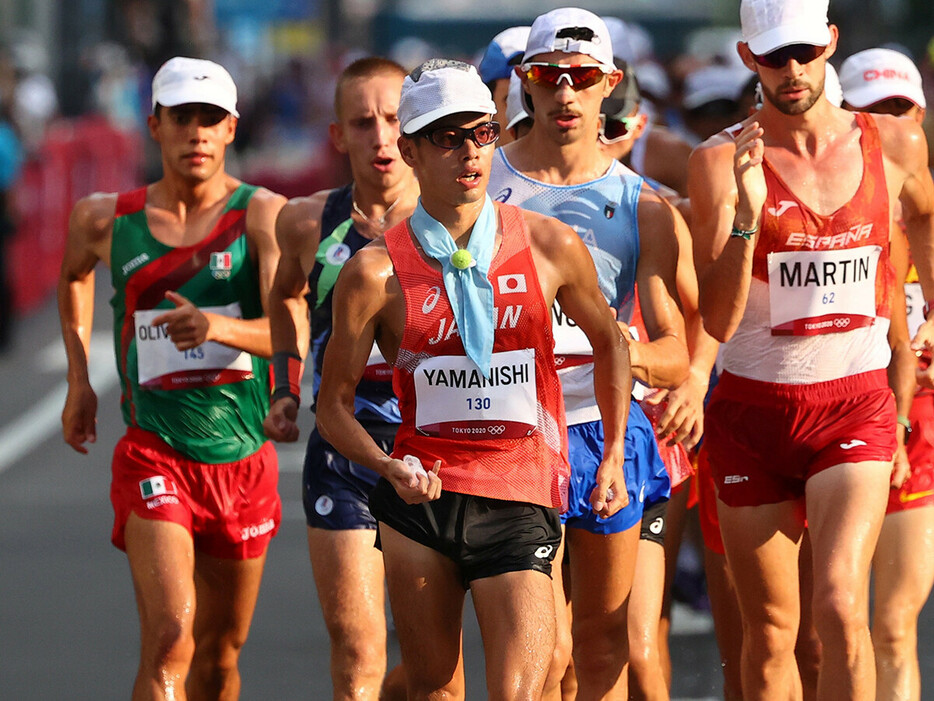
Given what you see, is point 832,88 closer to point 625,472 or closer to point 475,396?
point 625,472

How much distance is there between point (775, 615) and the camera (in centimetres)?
660

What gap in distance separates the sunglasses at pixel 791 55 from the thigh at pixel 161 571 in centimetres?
267

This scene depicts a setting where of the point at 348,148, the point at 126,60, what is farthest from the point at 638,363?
the point at 126,60

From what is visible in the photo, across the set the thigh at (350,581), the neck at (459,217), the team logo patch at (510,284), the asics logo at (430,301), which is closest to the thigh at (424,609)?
the asics logo at (430,301)

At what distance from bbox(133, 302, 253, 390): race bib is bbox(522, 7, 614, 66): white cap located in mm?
1643

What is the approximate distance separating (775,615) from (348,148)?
91.0 inches

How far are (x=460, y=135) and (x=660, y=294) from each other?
120 centimetres

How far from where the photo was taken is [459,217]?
568 cm

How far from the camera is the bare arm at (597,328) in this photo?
5.66m

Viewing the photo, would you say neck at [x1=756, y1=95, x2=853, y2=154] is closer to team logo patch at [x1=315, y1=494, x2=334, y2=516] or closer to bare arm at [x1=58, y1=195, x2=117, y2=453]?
team logo patch at [x1=315, y1=494, x2=334, y2=516]

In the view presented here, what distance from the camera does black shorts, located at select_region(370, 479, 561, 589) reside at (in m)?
5.56

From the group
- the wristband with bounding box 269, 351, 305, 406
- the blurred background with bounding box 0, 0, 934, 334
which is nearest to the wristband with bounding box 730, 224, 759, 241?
the wristband with bounding box 269, 351, 305, 406

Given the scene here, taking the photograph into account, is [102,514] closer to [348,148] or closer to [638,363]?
[348,148]

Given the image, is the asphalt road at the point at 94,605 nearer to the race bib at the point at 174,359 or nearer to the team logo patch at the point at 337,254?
the race bib at the point at 174,359
